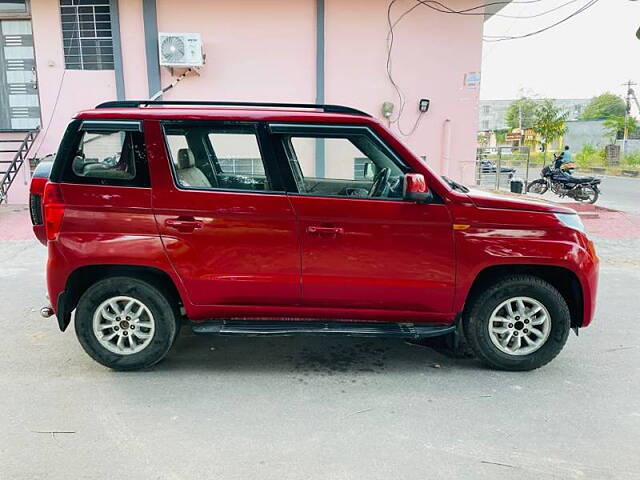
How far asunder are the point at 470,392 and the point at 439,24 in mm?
9816

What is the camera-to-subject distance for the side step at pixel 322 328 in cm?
371

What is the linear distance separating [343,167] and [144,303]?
2005mm

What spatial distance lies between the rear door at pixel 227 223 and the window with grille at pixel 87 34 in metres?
8.78

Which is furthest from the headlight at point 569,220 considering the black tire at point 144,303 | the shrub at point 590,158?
the shrub at point 590,158

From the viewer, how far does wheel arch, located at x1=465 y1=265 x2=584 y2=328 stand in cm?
381

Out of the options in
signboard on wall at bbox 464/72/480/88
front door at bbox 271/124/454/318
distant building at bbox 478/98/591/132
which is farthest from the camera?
distant building at bbox 478/98/591/132

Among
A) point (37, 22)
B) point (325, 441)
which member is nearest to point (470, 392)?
point (325, 441)

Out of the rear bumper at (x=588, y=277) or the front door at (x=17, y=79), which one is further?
the front door at (x=17, y=79)

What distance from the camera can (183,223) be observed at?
3.65 meters

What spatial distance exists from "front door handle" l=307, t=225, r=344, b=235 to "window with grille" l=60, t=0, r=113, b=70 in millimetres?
9515

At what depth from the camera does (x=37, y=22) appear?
10.8m

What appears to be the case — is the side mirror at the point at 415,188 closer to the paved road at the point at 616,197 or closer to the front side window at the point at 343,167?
the front side window at the point at 343,167

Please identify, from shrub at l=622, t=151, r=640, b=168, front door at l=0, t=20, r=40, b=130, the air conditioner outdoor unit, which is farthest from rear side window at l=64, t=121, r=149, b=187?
shrub at l=622, t=151, r=640, b=168

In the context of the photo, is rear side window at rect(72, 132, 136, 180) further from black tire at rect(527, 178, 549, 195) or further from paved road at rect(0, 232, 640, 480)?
black tire at rect(527, 178, 549, 195)
